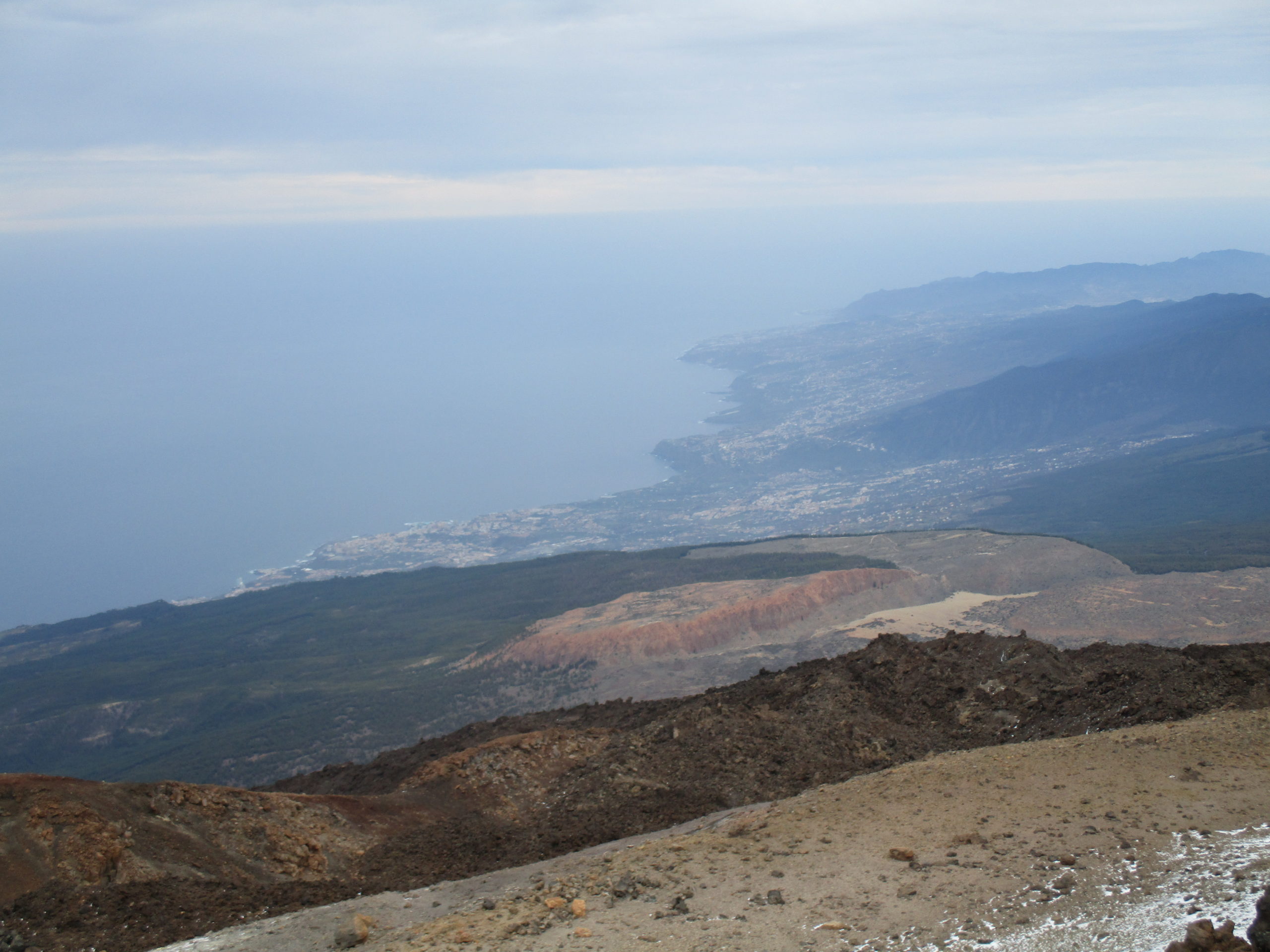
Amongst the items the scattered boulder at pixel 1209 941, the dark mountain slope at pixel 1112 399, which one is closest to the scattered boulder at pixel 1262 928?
the scattered boulder at pixel 1209 941

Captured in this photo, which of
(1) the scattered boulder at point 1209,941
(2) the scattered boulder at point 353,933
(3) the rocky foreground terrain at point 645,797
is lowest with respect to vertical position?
(3) the rocky foreground terrain at point 645,797

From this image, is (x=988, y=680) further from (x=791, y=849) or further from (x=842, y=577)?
(x=842, y=577)

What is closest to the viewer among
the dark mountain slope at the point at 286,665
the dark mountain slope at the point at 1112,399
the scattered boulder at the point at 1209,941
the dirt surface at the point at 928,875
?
the scattered boulder at the point at 1209,941

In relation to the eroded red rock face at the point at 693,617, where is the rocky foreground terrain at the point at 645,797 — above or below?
above

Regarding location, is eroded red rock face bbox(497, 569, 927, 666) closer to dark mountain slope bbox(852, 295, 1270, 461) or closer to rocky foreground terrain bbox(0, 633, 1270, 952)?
rocky foreground terrain bbox(0, 633, 1270, 952)

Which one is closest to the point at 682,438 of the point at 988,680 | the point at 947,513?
the point at 947,513

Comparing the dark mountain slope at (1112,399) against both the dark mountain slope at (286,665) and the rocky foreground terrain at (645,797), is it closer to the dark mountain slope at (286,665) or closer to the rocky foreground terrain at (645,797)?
the dark mountain slope at (286,665)
